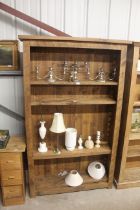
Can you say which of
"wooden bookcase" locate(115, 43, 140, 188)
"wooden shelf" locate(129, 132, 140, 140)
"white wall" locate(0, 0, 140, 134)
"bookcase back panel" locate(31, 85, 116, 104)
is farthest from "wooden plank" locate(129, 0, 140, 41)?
"wooden shelf" locate(129, 132, 140, 140)

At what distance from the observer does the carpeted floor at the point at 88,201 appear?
2.13 meters

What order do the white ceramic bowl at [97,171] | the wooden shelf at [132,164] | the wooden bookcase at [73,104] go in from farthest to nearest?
the wooden shelf at [132,164] < the white ceramic bowl at [97,171] < the wooden bookcase at [73,104]

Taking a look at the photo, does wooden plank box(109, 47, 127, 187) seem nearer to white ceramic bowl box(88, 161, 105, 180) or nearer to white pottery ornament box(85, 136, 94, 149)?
white ceramic bowl box(88, 161, 105, 180)

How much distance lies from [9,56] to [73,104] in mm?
865

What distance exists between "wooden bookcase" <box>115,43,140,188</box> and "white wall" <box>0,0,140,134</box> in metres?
0.41

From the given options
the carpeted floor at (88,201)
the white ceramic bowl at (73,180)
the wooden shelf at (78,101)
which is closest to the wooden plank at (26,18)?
the wooden shelf at (78,101)

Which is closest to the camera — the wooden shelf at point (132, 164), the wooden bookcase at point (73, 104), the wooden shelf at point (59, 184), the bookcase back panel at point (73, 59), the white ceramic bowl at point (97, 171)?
the wooden bookcase at point (73, 104)

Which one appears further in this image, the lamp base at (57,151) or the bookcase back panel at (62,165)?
the bookcase back panel at (62,165)

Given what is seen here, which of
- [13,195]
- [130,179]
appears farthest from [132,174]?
[13,195]

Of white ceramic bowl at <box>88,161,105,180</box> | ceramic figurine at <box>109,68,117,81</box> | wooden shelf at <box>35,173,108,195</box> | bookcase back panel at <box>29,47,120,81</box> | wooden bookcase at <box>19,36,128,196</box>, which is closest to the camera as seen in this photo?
wooden bookcase at <box>19,36,128,196</box>

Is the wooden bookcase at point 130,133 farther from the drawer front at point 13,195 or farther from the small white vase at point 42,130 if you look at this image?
the drawer front at point 13,195

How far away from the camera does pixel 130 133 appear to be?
240cm

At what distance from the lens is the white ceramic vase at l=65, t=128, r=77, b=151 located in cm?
218

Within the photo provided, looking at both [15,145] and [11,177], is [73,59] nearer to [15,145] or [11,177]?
[15,145]
